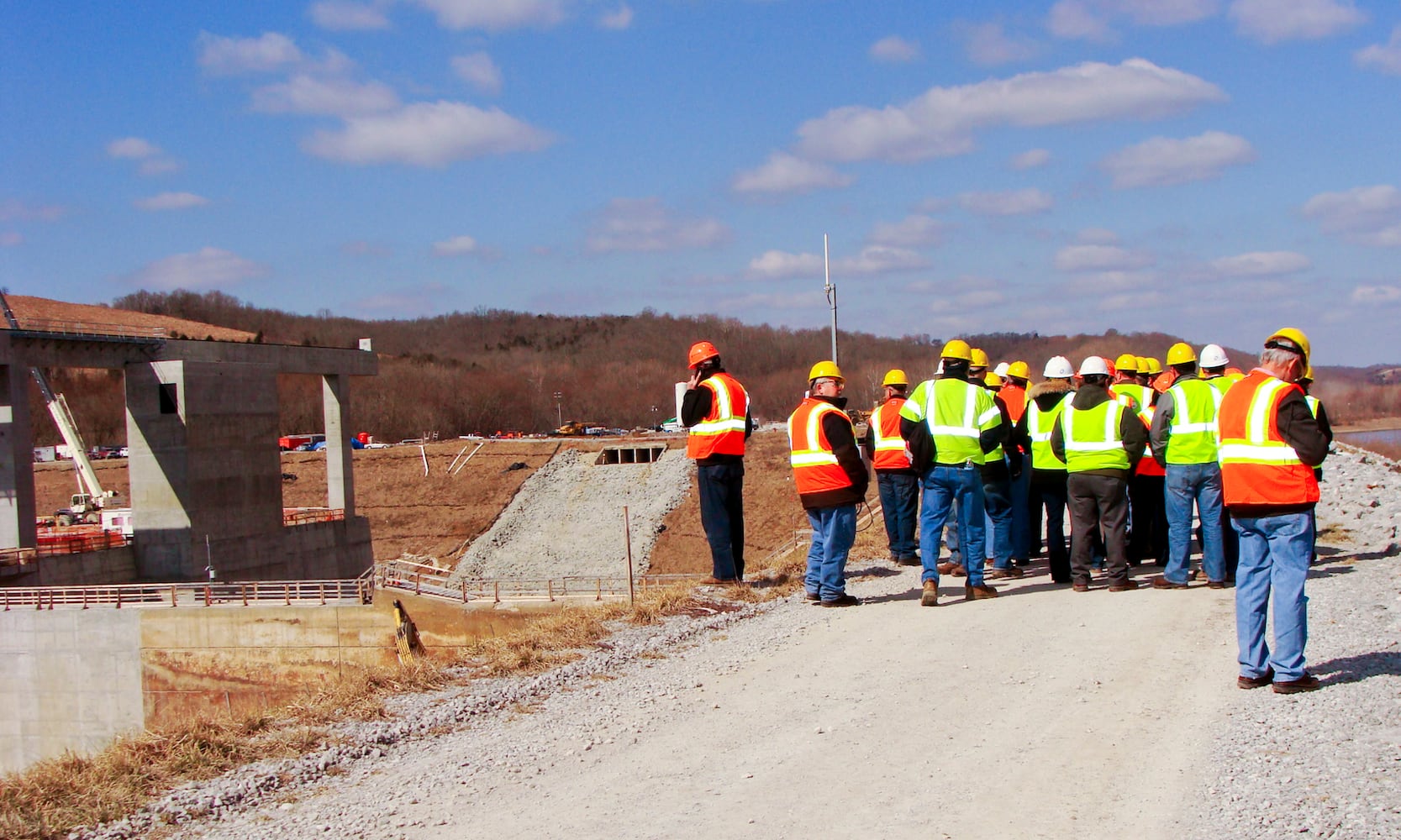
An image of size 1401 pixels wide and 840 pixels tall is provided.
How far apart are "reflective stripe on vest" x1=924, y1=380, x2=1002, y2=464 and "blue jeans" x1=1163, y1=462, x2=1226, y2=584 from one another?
6.25 feet

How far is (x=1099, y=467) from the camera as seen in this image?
10.1m

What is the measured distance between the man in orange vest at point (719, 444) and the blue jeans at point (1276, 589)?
494 centimetres

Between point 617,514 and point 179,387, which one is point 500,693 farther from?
point 617,514

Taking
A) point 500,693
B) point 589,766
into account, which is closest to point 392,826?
point 589,766

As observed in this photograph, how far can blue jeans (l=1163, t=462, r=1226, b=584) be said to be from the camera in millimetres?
10000

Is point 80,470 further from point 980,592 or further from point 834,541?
point 980,592

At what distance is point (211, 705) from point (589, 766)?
19030mm

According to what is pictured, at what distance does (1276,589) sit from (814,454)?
4370 millimetres

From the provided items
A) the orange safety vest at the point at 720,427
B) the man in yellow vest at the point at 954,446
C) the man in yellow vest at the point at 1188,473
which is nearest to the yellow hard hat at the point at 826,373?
the man in yellow vest at the point at 954,446

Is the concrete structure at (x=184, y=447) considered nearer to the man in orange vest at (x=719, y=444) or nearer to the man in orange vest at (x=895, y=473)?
the man in orange vest at (x=719, y=444)

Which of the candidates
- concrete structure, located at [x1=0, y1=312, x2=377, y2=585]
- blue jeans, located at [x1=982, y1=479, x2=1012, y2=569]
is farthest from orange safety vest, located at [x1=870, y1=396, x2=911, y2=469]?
concrete structure, located at [x1=0, y1=312, x2=377, y2=585]

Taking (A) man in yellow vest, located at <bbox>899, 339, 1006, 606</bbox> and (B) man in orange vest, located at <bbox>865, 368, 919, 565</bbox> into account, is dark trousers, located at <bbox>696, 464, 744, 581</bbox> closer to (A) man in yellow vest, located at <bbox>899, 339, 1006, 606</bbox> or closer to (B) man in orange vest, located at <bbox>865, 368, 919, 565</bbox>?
(A) man in yellow vest, located at <bbox>899, 339, 1006, 606</bbox>

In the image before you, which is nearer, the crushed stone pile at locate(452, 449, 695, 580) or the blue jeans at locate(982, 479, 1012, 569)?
the blue jeans at locate(982, 479, 1012, 569)

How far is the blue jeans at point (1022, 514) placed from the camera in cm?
1229
